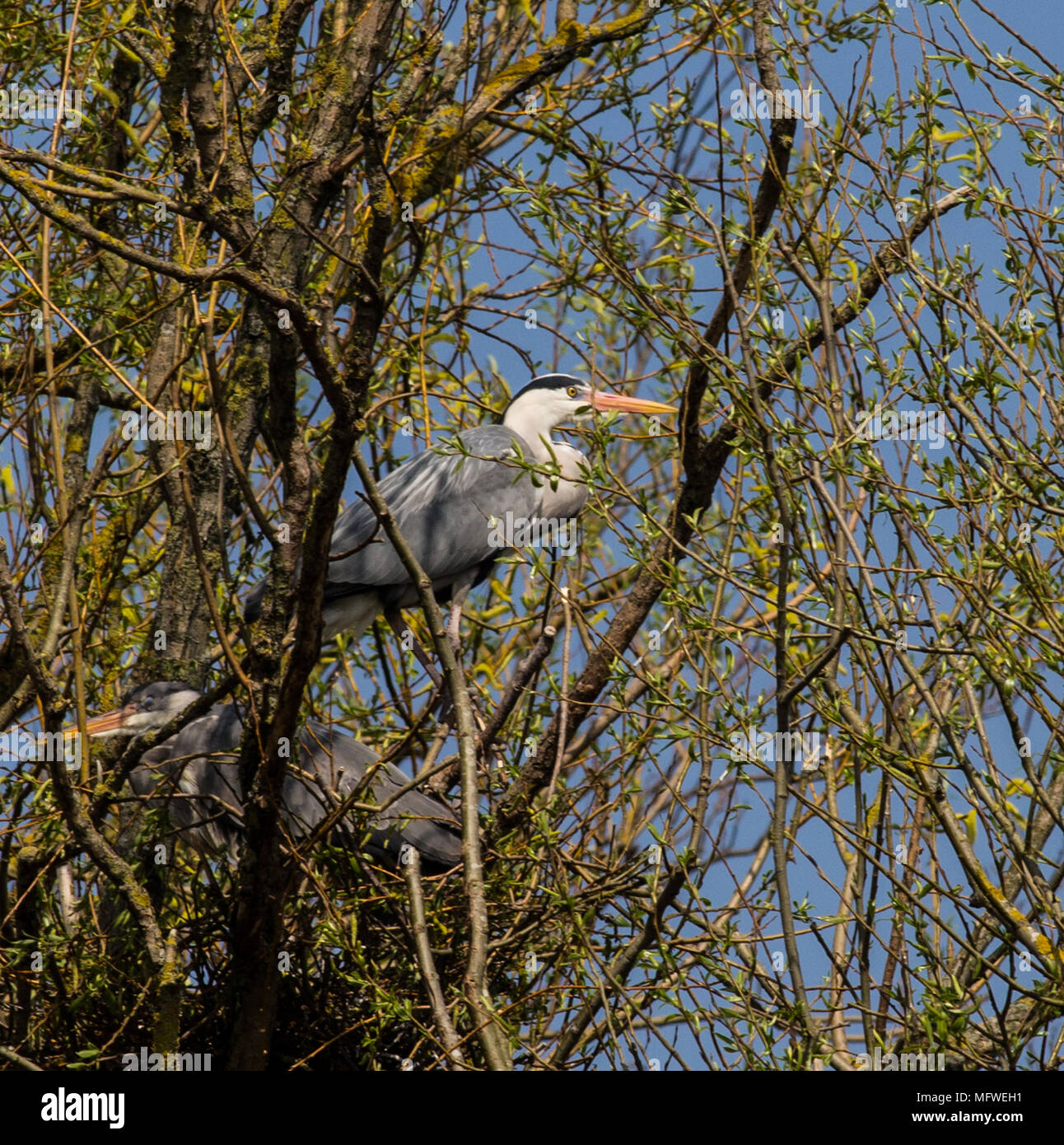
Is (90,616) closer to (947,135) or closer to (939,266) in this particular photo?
(939,266)

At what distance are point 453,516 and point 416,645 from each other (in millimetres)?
684

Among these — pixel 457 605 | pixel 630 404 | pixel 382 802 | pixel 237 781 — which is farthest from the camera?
pixel 630 404

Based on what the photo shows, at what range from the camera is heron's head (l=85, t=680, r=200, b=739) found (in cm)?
394

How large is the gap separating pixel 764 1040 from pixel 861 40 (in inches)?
104

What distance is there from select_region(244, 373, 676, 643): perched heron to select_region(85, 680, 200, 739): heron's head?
751 mm

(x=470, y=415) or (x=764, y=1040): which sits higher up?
(x=470, y=415)

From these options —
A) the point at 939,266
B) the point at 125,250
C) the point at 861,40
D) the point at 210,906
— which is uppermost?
the point at 861,40

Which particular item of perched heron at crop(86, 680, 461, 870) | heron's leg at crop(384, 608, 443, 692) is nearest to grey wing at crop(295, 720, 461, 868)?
perched heron at crop(86, 680, 461, 870)

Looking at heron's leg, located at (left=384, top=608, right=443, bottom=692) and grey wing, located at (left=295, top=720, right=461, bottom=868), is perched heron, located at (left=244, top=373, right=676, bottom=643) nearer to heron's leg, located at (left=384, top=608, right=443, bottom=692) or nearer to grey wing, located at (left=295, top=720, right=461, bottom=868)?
heron's leg, located at (left=384, top=608, right=443, bottom=692)

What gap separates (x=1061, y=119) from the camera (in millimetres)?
3061

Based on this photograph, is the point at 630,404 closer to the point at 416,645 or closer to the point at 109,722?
the point at 416,645

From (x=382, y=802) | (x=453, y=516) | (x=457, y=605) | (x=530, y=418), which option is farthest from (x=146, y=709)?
(x=530, y=418)

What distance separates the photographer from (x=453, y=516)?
5121mm
